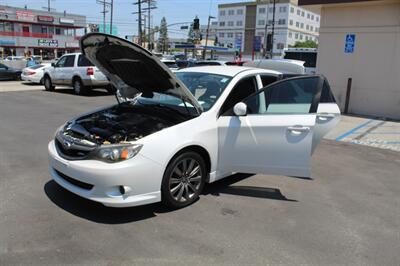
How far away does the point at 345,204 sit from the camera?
4.84 meters

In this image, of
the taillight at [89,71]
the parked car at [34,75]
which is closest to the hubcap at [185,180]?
the taillight at [89,71]

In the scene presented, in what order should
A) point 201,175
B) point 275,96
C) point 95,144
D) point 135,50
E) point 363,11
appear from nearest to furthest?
point 95,144 < point 135,50 < point 201,175 < point 275,96 < point 363,11

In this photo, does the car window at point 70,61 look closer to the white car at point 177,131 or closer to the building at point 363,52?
the building at point 363,52

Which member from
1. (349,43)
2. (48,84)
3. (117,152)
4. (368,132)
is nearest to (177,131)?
(117,152)

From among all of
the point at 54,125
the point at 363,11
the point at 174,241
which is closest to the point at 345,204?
the point at 174,241

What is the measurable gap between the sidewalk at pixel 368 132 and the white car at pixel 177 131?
402cm

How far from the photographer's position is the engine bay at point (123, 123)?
4.05 meters

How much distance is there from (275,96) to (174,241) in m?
2.38

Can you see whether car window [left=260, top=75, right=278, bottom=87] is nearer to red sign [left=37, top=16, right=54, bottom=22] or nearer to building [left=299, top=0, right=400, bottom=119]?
building [left=299, top=0, right=400, bottom=119]

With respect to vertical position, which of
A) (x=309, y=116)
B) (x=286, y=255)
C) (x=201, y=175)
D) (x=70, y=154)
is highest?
(x=309, y=116)

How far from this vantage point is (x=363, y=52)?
1266 centimetres

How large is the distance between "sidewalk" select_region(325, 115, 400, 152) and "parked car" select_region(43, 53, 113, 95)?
32.6ft

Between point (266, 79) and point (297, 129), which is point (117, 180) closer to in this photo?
point (297, 129)

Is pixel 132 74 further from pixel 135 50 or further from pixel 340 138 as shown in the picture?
pixel 340 138
